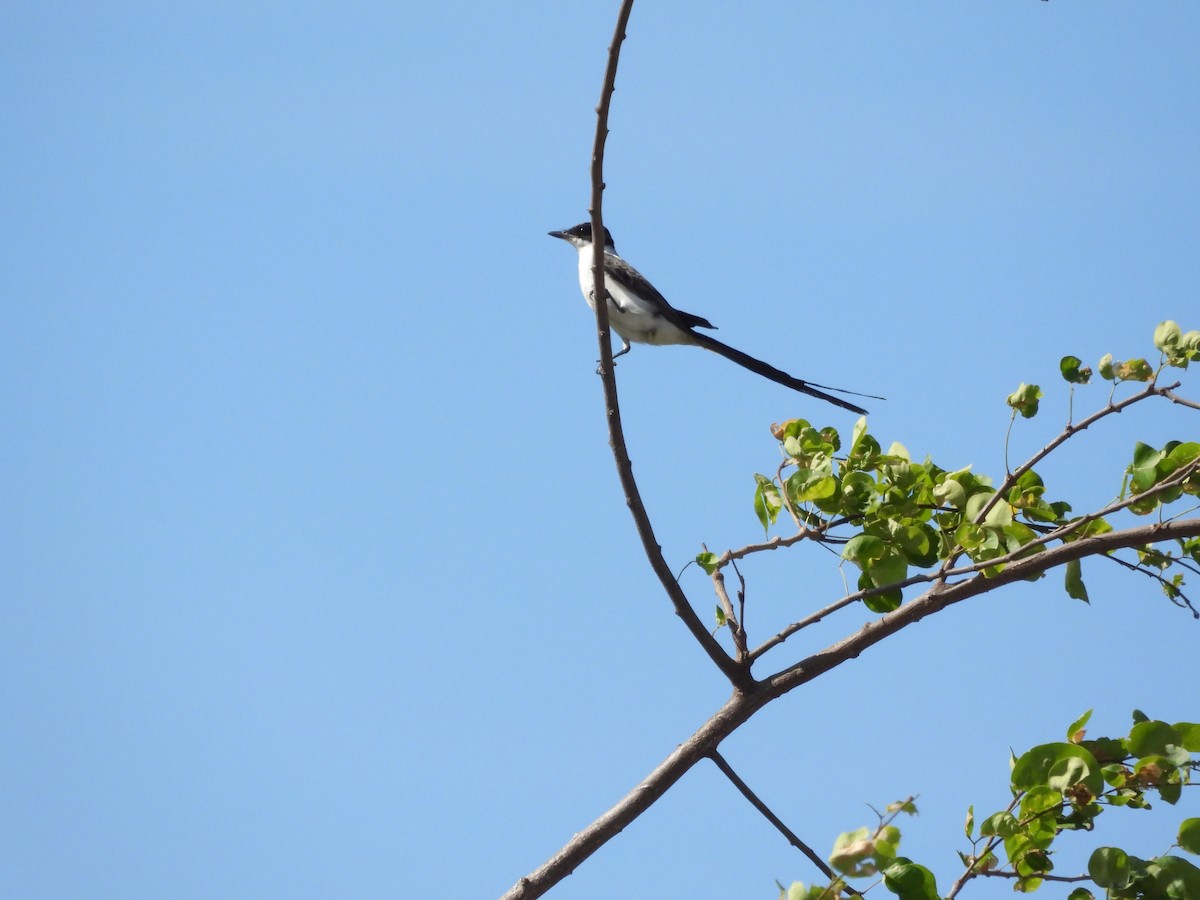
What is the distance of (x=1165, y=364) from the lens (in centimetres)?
276

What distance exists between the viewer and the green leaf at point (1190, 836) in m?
2.23

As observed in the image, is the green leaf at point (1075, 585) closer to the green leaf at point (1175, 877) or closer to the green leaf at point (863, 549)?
the green leaf at point (863, 549)

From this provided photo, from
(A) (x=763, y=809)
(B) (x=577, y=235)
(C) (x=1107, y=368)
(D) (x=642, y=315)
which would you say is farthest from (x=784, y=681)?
(B) (x=577, y=235)

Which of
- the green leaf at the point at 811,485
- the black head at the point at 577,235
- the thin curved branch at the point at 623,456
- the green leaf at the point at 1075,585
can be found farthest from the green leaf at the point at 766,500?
the black head at the point at 577,235

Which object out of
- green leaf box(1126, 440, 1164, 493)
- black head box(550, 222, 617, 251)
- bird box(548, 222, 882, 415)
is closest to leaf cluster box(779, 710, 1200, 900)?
green leaf box(1126, 440, 1164, 493)

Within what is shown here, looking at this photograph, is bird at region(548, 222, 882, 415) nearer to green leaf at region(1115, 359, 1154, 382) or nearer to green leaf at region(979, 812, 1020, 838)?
green leaf at region(1115, 359, 1154, 382)

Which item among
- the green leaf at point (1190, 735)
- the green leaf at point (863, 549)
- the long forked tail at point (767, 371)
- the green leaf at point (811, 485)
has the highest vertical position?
the long forked tail at point (767, 371)

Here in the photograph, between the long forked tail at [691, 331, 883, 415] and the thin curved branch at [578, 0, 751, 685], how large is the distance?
147cm

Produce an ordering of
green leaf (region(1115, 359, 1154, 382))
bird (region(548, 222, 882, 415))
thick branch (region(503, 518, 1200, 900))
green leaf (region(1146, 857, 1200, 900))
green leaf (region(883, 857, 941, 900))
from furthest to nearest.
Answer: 1. bird (region(548, 222, 882, 415))
2. green leaf (region(1115, 359, 1154, 382))
3. thick branch (region(503, 518, 1200, 900))
4. green leaf (region(1146, 857, 1200, 900))
5. green leaf (region(883, 857, 941, 900))

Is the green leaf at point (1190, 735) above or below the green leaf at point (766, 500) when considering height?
below

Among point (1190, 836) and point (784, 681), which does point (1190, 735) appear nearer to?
point (1190, 836)

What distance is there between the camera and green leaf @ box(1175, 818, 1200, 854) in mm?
2232

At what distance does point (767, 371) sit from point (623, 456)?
7.49 ft

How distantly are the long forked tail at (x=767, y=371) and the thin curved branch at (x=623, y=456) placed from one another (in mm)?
1469
